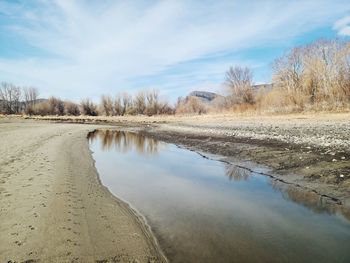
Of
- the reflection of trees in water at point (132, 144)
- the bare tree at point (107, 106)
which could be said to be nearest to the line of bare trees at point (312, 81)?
the reflection of trees in water at point (132, 144)

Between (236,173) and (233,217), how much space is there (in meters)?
5.74

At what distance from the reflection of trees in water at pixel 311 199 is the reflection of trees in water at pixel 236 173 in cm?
185

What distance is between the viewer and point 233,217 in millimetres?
7953

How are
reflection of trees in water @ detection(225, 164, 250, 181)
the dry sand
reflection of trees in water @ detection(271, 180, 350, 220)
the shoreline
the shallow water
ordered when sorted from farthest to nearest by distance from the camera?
1. reflection of trees in water @ detection(225, 164, 250, 181)
2. reflection of trees in water @ detection(271, 180, 350, 220)
3. the shoreline
4. the shallow water
5. the dry sand

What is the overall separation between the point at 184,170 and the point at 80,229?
8.76 meters

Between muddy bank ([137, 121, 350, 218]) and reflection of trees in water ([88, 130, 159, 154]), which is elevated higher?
muddy bank ([137, 121, 350, 218])

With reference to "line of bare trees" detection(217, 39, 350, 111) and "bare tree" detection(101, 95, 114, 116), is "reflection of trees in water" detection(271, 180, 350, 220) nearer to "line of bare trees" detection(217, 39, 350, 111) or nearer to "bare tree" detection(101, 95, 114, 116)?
"line of bare trees" detection(217, 39, 350, 111)

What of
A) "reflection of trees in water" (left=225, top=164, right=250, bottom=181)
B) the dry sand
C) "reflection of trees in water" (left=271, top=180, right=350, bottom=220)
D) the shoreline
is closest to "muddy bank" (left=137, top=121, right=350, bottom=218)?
"reflection of trees in water" (left=271, top=180, right=350, bottom=220)

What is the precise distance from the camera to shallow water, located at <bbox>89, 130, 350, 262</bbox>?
232 inches

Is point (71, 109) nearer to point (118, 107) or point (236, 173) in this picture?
point (118, 107)

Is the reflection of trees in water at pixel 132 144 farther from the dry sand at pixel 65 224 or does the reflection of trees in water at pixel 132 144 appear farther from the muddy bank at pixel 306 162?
the dry sand at pixel 65 224

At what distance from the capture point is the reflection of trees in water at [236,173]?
1263 centimetres

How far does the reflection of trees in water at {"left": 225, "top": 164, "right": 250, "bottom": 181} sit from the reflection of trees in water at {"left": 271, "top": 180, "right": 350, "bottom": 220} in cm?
185

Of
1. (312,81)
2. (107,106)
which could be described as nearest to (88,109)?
(107,106)
